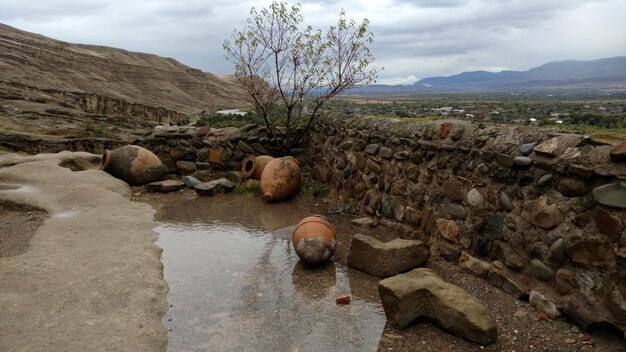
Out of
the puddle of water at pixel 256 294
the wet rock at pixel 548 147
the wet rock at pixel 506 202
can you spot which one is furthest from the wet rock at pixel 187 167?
the wet rock at pixel 548 147

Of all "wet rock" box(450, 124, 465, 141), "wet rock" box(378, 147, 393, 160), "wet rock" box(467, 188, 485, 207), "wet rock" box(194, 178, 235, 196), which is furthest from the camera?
"wet rock" box(194, 178, 235, 196)

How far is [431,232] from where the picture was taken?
5.22 metres

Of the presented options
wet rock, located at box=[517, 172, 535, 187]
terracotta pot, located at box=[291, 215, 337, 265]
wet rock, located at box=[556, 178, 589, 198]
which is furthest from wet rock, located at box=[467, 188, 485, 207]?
terracotta pot, located at box=[291, 215, 337, 265]

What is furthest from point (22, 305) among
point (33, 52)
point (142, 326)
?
point (33, 52)

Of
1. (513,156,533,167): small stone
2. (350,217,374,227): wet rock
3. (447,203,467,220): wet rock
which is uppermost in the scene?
(513,156,533,167): small stone

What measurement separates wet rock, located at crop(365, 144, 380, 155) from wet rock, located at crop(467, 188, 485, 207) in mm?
2115

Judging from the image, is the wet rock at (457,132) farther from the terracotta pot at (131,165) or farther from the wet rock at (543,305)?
the terracotta pot at (131,165)

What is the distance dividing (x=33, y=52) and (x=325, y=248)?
51.2 metres

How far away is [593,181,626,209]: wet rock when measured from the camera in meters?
3.10

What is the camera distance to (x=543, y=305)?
3.63m

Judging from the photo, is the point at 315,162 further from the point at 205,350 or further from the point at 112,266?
the point at 205,350

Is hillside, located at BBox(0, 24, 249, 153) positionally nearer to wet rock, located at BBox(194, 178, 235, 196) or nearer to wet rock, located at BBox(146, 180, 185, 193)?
wet rock, located at BBox(194, 178, 235, 196)

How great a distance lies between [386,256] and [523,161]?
62.0 inches

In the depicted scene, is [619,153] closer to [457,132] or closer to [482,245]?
[482,245]
